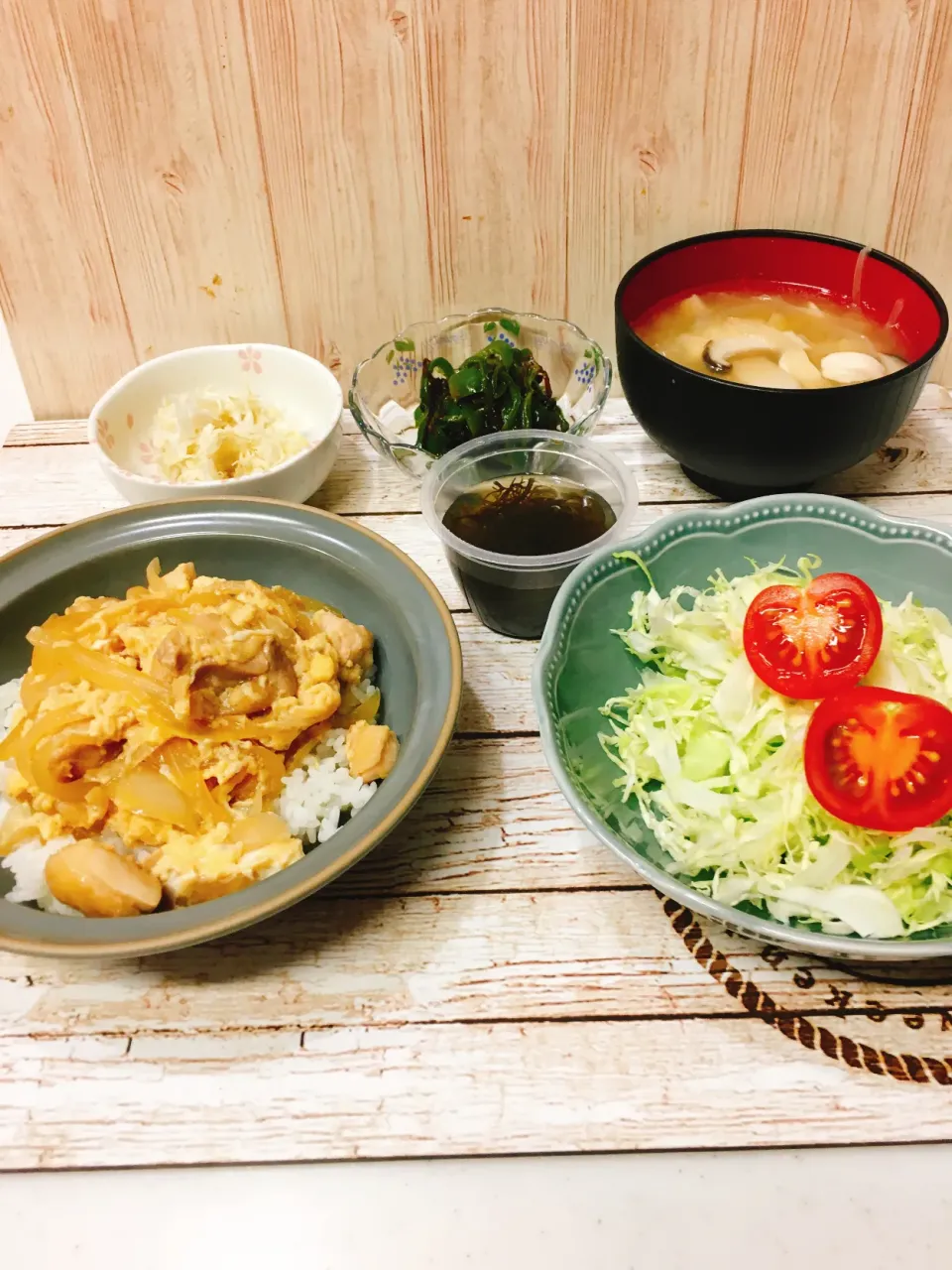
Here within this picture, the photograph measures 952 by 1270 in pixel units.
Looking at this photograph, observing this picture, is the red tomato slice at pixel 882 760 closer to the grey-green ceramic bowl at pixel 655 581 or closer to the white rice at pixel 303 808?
the grey-green ceramic bowl at pixel 655 581

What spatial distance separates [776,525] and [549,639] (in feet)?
1.72

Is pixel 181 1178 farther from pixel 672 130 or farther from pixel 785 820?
pixel 672 130

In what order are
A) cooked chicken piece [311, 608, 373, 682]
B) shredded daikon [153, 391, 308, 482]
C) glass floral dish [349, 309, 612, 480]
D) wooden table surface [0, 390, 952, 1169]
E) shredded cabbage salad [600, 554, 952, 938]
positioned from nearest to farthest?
wooden table surface [0, 390, 952, 1169] < shredded cabbage salad [600, 554, 952, 938] < cooked chicken piece [311, 608, 373, 682] < shredded daikon [153, 391, 308, 482] < glass floral dish [349, 309, 612, 480]

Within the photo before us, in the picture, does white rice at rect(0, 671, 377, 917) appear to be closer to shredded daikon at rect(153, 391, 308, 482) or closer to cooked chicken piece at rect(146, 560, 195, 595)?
cooked chicken piece at rect(146, 560, 195, 595)

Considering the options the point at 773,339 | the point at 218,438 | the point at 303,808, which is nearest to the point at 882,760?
the point at 303,808

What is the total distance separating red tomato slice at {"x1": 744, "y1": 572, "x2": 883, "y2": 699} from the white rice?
1.97 ft

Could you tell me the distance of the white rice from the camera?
4.00 ft

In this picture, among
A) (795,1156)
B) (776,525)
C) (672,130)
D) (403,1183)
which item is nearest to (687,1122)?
(795,1156)

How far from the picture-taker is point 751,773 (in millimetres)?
1313

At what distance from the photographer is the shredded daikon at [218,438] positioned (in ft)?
6.15

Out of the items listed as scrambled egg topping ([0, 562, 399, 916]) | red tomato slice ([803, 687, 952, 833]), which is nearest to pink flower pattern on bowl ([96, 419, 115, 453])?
scrambled egg topping ([0, 562, 399, 916])

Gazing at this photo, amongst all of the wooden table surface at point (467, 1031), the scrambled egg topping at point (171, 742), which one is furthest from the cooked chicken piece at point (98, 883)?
the wooden table surface at point (467, 1031)

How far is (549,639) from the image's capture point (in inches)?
53.9

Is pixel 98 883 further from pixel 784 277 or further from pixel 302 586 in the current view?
pixel 784 277
